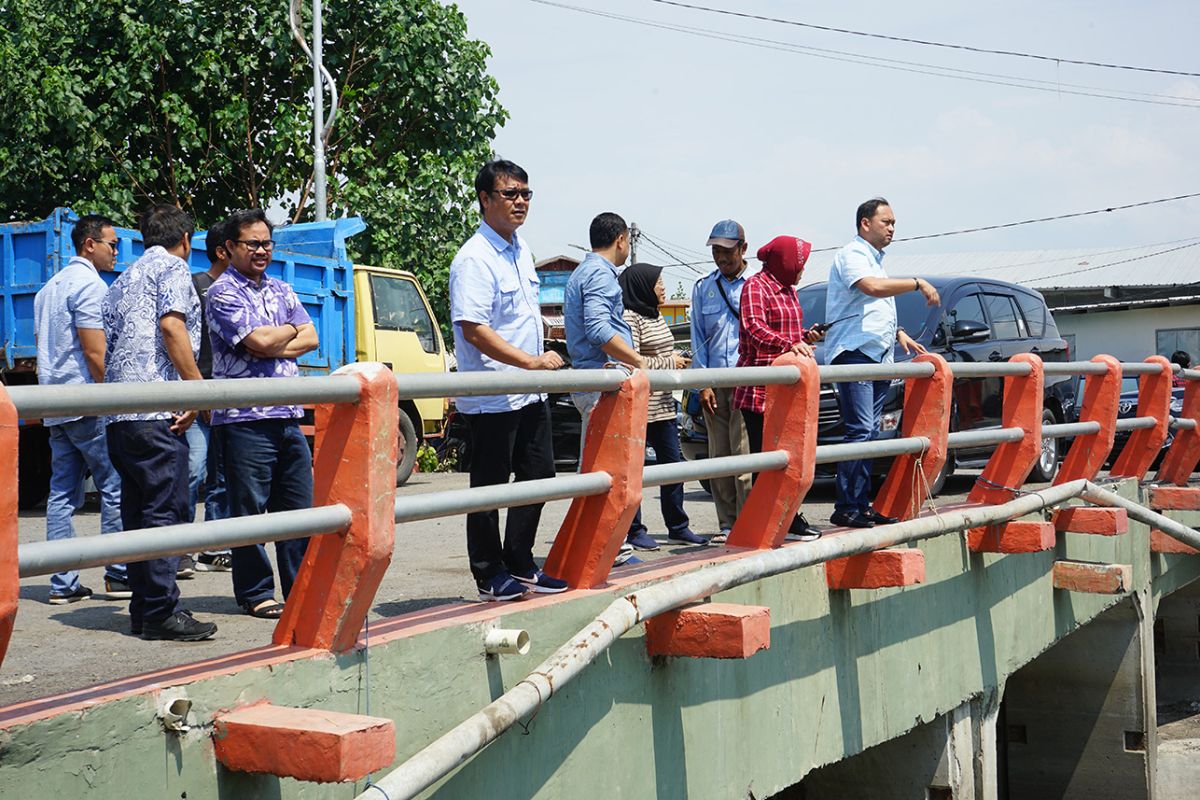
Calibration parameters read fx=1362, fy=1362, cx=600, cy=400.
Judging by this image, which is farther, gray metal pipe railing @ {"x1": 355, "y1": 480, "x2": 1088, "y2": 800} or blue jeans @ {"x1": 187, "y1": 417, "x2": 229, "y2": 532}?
blue jeans @ {"x1": 187, "y1": 417, "x2": 229, "y2": 532}

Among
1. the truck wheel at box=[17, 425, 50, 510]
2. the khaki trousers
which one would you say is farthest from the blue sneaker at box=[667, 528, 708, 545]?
the truck wheel at box=[17, 425, 50, 510]

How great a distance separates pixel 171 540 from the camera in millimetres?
2832

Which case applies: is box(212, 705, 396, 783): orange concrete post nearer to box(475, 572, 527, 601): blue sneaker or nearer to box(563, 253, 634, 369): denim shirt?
box(475, 572, 527, 601): blue sneaker

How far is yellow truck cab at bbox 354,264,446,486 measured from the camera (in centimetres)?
1296

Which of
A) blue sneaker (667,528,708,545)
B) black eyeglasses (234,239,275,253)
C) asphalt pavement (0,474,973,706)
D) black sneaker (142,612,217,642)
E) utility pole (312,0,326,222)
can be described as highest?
utility pole (312,0,326,222)

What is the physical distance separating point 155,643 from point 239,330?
45.1 inches

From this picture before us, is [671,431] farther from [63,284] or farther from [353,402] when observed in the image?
[353,402]

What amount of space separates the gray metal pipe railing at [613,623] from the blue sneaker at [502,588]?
1.43 ft

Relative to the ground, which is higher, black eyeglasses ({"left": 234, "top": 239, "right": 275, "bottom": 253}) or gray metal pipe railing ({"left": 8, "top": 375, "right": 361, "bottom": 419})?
black eyeglasses ({"left": 234, "top": 239, "right": 275, "bottom": 253})

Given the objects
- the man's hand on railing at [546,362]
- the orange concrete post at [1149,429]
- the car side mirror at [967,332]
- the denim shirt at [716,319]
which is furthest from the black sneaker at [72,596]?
the orange concrete post at [1149,429]

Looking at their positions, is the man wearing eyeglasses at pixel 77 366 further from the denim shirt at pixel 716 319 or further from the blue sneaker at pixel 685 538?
the denim shirt at pixel 716 319

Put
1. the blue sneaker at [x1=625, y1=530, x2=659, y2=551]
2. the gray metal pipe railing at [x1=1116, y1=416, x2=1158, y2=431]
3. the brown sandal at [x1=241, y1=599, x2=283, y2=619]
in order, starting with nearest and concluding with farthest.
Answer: the brown sandal at [x1=241, y1=599, x2=283, y2=619]
the blue sneaker at [x1=625, y1=530, x2=659, y2=551]
the gray metal pipe railing at [x1=1116, y1=416, x2=1158, y2=431]

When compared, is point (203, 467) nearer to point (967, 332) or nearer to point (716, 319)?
point (716, 319)

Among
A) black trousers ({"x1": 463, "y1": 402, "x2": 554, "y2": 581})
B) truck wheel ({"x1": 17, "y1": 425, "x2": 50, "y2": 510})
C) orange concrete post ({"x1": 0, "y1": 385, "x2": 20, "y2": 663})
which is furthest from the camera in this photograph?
truck wheel ({"x1": 17, "y1": 425, "x2": 50, "y2": 510})
